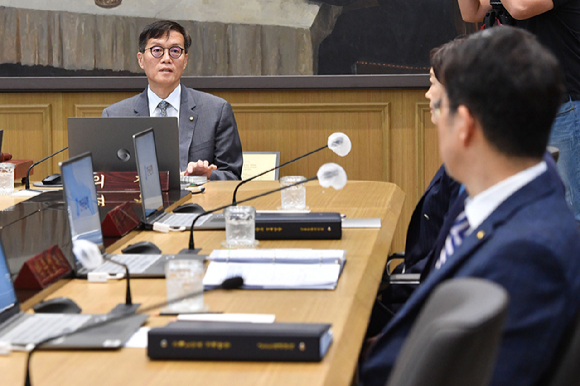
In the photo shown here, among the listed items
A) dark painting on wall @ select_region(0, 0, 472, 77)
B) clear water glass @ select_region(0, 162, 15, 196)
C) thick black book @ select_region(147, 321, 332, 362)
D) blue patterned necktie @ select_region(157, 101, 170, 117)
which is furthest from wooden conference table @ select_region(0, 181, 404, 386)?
dark painting on wall @ select_region(0, 0, 472, 77)

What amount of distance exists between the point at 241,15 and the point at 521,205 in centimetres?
386

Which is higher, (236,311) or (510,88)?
(510,88)

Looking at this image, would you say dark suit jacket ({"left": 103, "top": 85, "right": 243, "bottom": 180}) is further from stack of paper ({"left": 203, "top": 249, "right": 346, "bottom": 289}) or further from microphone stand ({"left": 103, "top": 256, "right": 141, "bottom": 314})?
microphone stand ({"left": 103, "top": 256, "right": 141, "bottom": 314})

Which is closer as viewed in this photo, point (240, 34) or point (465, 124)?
point (465, 124)

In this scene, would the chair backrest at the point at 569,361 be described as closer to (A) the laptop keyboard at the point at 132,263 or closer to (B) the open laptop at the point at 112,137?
(A) the laptop keyboard at the point at 132,263

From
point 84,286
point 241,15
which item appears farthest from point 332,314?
point 241,15

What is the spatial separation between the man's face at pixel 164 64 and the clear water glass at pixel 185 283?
7.52 feet

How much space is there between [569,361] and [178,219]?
166 cm

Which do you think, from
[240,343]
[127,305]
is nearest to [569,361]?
[240,343]

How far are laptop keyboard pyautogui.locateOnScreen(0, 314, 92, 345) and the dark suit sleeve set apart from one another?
221 cm

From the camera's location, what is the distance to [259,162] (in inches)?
180

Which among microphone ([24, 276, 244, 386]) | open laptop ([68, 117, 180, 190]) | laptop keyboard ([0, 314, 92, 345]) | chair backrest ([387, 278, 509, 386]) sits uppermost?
open laptop ([68, 117, 180, 190])

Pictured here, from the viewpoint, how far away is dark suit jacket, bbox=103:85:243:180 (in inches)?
143

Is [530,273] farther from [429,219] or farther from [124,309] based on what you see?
[429,219]
